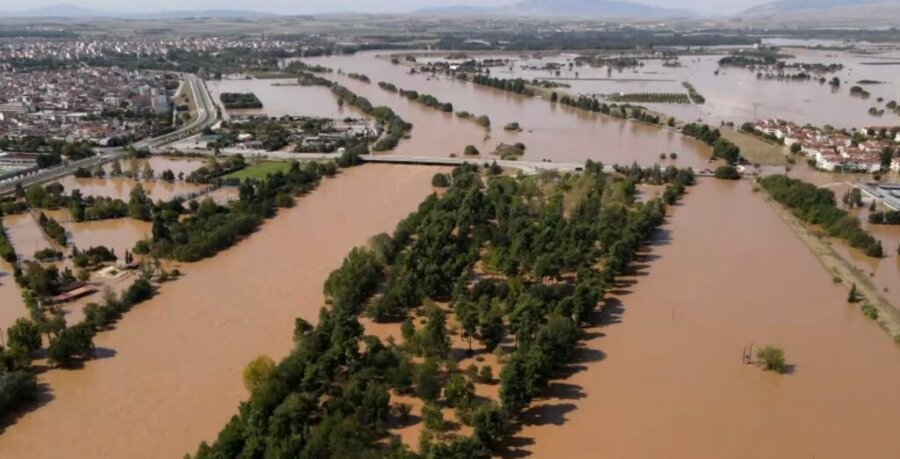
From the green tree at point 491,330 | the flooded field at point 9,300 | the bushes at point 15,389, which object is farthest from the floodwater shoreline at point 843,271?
the flooded field at point 9,300

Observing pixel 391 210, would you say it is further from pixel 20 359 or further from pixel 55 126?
pixel 55 126

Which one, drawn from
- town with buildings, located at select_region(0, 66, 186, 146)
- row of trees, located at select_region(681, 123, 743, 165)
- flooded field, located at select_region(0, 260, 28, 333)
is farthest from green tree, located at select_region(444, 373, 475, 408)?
town with buildings, located at select_region(0, 66, 186, 146)

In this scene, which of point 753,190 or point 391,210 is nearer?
point 391,210

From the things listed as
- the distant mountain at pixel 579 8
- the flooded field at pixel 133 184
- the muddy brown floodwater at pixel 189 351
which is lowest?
the muddy brown floodwater at pixel 189 351

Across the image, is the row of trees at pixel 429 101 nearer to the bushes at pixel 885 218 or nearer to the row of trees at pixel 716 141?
the row of trees at pixel 716 141

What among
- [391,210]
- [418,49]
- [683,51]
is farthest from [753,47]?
[391,210]

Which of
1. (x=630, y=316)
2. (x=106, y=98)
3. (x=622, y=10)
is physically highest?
(x=622, y=10)

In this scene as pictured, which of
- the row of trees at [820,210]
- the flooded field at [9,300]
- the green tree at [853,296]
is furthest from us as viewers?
the row of trees at [820,210]
